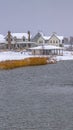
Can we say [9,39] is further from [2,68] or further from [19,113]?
[19,113]

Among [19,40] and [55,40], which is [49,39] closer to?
[55,40]

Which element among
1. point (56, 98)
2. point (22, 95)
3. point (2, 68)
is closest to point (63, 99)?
point (56, 98)

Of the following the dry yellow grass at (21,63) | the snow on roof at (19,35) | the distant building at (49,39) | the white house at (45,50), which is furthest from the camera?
the snow on roof at (19,35)

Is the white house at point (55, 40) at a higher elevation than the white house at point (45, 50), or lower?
higher

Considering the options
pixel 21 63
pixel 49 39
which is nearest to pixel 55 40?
pixel 49 39

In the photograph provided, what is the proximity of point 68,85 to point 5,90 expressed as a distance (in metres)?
7.84

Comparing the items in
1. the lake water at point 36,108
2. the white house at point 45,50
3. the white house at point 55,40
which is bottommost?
the white house at point 45,50

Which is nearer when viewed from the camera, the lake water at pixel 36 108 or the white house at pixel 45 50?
the lake water at pixel 36 108

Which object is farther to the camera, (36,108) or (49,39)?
(49,39)

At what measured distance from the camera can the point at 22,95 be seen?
35.5 metres

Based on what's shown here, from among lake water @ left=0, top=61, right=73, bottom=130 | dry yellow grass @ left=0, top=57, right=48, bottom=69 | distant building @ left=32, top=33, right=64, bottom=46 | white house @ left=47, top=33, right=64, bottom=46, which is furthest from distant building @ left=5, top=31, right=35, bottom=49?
lake water @ left=0, top=61, right=73, bottom=130

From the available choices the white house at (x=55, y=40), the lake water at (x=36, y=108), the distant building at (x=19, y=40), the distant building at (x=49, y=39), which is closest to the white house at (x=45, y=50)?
the distant building at (x=19, y=40)

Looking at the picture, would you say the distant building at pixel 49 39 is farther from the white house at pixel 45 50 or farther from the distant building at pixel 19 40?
the white house at pixel 45 50

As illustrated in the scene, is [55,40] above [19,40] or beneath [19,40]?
beneath
